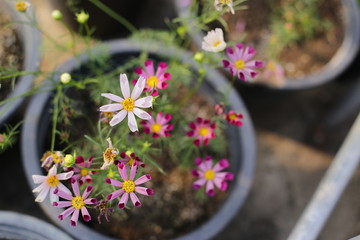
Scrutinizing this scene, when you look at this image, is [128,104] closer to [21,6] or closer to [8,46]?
[21,6]

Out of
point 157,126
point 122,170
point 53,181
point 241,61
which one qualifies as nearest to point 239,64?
point 241,61

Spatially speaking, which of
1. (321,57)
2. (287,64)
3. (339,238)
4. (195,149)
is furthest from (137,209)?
(321,57)

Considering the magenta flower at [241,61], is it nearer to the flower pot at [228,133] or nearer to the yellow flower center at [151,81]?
the yellow flower center at [151,81]

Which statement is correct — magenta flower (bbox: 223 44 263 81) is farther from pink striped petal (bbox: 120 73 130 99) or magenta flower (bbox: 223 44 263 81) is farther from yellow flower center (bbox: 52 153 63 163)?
yellow flower center (bbox: 52 153 63 163)

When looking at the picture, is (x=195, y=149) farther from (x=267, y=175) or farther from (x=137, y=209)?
(x=267, y=175)

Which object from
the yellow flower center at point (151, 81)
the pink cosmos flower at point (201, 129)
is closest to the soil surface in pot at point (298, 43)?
the pink cosmos flower at point (201, 129)

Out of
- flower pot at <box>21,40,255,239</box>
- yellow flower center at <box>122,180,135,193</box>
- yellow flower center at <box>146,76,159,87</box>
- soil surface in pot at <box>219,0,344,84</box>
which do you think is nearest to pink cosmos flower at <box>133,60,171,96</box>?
yellow flower center at <box>146,76,159,87</box>

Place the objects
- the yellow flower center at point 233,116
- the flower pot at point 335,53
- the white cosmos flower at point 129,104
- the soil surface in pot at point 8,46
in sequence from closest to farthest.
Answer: the white cosmos flower at point 129,104
the yellow flower center at point 233,116
the soil surface in pot at point 8,46
the flower pot at point 335,53
